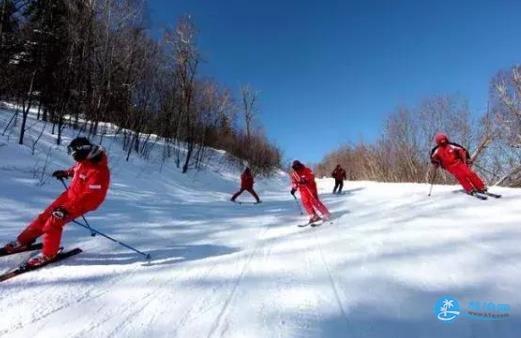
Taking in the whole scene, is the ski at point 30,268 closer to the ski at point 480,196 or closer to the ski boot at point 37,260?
the ski boot at point 37,260

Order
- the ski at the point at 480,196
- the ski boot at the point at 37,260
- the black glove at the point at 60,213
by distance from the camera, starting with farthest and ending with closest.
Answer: the ski at the point at 480,196
the black glove at the point at 60,213
the ski boot at the point at 37,260

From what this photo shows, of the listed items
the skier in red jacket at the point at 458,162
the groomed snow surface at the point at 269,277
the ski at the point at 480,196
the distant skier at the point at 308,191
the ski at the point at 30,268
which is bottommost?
the ski at the point at 30,268

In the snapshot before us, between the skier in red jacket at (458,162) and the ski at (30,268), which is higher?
the skier in red jacket at (458,162)

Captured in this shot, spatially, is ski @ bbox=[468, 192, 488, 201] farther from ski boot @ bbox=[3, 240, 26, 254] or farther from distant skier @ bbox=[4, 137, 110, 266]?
ski boot @ bbox=[3, 240, 26, 254]

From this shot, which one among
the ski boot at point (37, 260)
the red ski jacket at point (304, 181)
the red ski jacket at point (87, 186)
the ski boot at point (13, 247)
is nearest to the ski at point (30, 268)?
the ski boot at point (37, 260)

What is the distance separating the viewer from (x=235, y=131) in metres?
39.4

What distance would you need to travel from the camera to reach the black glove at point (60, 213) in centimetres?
420

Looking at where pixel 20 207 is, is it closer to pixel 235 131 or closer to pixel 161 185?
pixel 161 185

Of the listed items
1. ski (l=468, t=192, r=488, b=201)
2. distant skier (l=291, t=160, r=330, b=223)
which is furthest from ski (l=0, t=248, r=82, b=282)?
ski (l=468, t=192, r=488, b=201)

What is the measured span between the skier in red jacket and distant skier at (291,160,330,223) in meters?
4.03

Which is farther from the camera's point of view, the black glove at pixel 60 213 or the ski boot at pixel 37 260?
the black glove at pixel 60 213

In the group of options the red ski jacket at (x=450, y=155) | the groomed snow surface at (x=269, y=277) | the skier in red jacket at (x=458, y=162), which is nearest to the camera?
the groomed snow surface at (x=269, y=277)

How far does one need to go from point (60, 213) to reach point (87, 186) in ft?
1.61

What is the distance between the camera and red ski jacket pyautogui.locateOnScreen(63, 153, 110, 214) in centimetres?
450
